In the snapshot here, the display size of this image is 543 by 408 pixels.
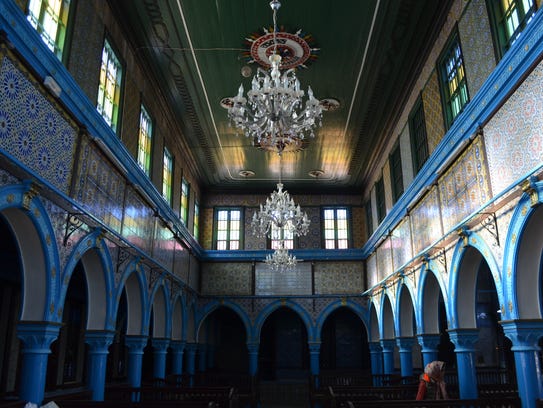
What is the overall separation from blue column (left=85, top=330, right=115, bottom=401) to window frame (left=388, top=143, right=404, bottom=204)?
31.5 feet

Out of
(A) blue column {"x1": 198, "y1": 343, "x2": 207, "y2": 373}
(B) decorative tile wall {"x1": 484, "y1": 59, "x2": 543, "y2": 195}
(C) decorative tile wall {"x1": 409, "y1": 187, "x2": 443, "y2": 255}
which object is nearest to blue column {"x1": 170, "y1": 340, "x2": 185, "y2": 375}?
(A) blue column {"x1": 198, "y1": 343, "x2": 207, "y2": 373}

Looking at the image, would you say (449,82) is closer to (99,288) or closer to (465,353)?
(465,353)

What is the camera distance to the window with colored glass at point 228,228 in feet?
74.8

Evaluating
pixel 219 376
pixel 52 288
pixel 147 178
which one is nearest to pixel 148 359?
pixel 219 376

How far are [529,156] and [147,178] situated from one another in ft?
29.4

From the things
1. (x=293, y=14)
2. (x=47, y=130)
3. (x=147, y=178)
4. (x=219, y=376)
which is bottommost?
(x=219, y=376)

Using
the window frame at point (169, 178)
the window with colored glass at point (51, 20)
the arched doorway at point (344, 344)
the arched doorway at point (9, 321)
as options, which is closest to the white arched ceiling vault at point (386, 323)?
the arched doorway at point (344, 344)

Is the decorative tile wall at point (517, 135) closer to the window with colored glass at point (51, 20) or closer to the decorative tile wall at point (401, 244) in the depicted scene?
the decorative tile wall at point (401, 244)

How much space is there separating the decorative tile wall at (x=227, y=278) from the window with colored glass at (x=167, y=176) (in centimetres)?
660

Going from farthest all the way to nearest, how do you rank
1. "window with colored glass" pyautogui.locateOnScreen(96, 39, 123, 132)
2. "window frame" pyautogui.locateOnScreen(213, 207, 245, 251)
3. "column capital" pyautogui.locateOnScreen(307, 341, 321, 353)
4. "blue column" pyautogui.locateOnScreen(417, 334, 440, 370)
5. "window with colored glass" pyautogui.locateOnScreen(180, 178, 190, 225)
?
"window frame" pyautogui.locateOnScreen(213, 207, 245, 251), "column capital" pyautogui.locateOnScreen(307, 341, 321, 353), "window with colored glass" pyautogui.locateOnScreen(180, 178, 190, 225), "blue column" pyautogui.locateOnScreen(417, 334, 440, 370), "window with colored glass" pyautogui.locateOnScreen(96, 39, 123, 132)

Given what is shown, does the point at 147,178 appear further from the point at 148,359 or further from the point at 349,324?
the point at 349,324

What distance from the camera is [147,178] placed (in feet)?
42.3

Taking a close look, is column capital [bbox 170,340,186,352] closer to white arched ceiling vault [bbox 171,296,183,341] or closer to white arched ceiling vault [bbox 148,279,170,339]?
white arched ceiling vault [bbox 171,296,183,341]

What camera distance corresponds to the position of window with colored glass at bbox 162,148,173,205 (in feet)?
52.2
